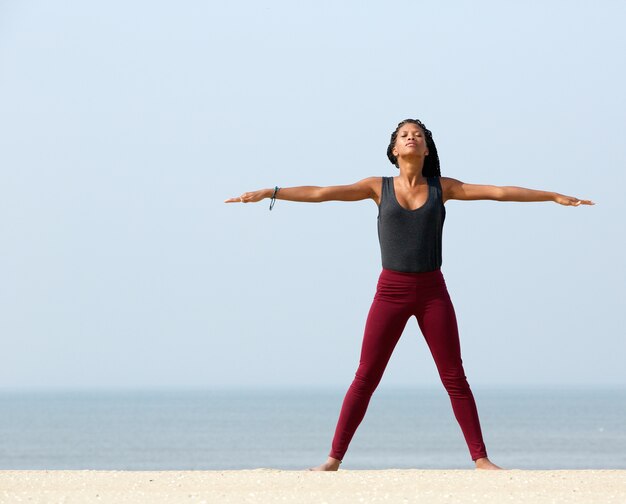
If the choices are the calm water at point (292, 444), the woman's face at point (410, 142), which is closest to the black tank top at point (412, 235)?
the woman's face at point (410, 142)

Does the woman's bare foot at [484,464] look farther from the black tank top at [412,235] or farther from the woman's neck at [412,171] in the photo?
the woman's neck at [412,171]

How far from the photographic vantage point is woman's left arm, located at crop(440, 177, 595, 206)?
1005 centimetres

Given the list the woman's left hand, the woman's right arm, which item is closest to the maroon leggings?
the woman's right arm

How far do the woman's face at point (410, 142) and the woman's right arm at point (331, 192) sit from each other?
1.02ft

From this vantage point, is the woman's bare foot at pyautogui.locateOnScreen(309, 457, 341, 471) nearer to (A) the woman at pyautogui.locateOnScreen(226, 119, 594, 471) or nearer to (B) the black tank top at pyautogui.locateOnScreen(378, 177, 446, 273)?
(A) the woman at pyautogui.locateOnScreen(226, 119, 594, 471)

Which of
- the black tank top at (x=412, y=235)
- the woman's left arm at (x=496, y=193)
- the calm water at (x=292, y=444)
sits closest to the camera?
the black tank top at (x=412, y=235)

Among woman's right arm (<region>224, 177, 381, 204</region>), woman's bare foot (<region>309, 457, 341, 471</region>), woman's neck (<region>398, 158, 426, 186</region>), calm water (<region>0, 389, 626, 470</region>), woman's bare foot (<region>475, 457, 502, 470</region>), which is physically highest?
woman's neck (<region>398, 158, 426, 186</region>)

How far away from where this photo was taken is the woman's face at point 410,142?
1010cm

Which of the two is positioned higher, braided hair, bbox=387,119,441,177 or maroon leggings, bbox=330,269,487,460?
braided hair, bbox=387,119,441,177

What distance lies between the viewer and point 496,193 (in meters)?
10.2

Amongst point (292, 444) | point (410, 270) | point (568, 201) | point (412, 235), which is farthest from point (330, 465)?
point (292, 444)
